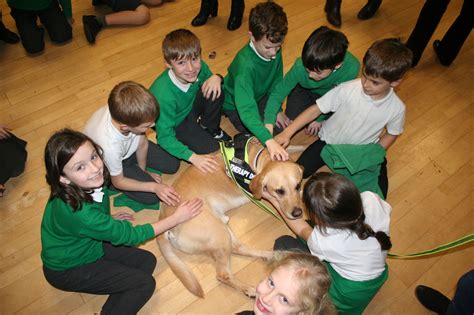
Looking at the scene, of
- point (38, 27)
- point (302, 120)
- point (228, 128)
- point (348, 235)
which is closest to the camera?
point (348, 235)

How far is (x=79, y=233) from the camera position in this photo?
185cm

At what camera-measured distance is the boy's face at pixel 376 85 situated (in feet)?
7.20

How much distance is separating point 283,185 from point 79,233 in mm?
1277

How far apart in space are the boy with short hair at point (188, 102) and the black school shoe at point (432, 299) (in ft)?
5.62

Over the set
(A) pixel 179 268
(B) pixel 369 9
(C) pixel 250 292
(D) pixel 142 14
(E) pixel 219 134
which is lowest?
(C) pixel 250 292

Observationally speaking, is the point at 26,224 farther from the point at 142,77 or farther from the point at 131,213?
the point at 142,77

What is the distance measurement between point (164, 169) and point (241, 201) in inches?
29.7

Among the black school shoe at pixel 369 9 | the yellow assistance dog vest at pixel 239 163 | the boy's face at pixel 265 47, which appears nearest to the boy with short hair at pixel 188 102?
the yellow assistance dog vest at pixel 239 163

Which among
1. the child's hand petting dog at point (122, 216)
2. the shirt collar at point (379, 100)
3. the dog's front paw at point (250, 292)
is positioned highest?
the shirt collar at point (379, 100)

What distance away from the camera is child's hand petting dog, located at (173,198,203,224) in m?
2.25

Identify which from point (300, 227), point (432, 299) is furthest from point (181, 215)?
point (432, 299)

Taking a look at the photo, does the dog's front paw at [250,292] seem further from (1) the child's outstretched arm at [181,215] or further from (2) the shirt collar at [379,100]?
(2) the shirt collar at [379,100]

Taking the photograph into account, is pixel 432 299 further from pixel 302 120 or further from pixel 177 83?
pixel 177 83

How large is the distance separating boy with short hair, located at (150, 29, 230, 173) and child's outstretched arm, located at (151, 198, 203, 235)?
0.30 meters
